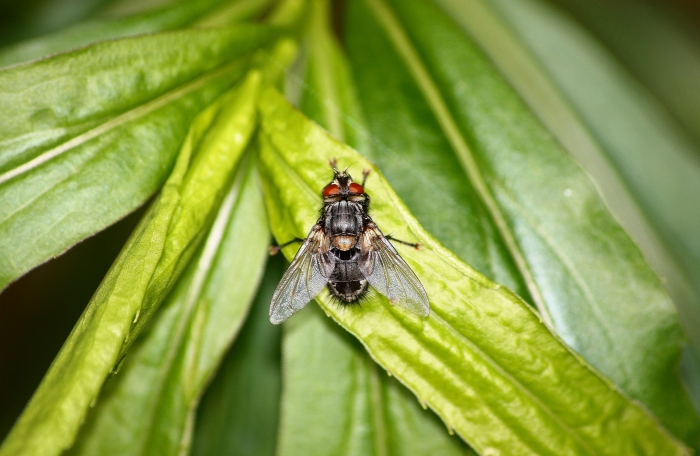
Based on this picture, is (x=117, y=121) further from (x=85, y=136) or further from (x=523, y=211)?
(x=523, y=211)

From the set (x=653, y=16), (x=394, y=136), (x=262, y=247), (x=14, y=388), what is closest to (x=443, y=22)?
(x=394, y=136)

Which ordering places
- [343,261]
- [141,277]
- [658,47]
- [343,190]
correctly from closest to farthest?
[141,277], [343,190], [343,261], [658,47]

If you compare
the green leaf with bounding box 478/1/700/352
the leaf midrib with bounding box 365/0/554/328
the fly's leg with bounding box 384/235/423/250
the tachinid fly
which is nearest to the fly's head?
the tachinid fly

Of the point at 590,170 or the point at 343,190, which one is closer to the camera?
the point at 343,190

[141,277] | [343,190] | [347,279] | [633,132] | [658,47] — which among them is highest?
[658,47]

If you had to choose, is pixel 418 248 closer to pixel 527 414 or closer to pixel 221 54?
pixel 527 414

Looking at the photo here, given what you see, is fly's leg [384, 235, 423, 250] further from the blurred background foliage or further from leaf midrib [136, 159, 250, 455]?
the blurred background foliage

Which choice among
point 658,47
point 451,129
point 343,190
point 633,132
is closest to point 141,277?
point 343,190
